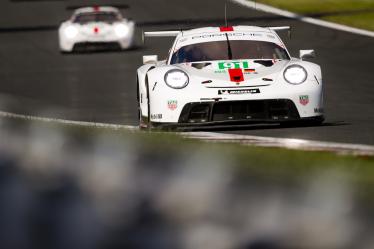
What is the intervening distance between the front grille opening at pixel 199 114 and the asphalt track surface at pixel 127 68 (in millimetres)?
640

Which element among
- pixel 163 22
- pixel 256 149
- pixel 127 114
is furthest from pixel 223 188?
pixel 163 22

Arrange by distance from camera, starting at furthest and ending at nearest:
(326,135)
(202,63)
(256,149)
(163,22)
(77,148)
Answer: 1. (163,22)
2. (202,63)
3. (326,135)
4. (256,149)
5. (77,148)

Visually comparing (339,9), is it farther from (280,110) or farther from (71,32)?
(280,110)

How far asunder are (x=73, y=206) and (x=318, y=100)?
28.5 feet

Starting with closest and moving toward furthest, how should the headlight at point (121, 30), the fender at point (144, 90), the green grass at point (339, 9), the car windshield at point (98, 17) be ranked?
the fender at point (144, 90) → the headlight at point (121, 30) → the car windshield at point (98, 17) → the green grass at point (339, 9)

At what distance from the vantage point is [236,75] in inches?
525

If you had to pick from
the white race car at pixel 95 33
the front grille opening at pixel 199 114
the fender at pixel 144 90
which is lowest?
Result: the front grille opening at pixel 199 114

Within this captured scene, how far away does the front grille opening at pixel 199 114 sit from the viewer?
43.2ft

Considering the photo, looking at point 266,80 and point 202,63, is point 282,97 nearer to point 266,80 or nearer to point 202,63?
point 266,80

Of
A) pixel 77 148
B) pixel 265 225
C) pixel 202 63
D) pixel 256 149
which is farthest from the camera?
pixel 202 63

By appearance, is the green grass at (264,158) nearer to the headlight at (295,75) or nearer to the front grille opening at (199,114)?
the front grille opening at (199,114)

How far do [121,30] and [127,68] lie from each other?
428cm

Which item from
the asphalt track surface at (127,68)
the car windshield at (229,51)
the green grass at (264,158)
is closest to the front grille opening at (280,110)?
the asphalt track surface at (127,68)

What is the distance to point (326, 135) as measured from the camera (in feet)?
42.7
